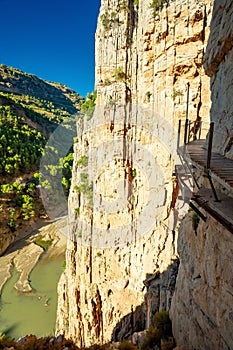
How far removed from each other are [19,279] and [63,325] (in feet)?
27.4

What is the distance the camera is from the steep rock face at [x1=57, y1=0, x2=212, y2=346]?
9016 millimetres

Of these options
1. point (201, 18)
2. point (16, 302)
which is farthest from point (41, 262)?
point (201, 18)

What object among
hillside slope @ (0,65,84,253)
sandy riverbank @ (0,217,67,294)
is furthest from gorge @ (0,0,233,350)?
hillside slope @ (0,65,84,253)

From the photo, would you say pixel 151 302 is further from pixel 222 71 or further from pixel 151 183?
pixel 222 71

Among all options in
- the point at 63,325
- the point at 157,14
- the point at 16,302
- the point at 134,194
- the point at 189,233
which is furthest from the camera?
the point at 16,302

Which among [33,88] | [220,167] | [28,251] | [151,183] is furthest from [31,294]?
[33,88]

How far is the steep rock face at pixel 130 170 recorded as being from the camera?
9016 millimetres

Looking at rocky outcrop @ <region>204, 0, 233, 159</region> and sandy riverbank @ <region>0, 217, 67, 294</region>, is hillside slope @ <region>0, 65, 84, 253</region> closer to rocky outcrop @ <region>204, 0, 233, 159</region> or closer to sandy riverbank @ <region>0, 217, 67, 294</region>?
sandy riverbank @ <region>0, 217, 67, 294</region>

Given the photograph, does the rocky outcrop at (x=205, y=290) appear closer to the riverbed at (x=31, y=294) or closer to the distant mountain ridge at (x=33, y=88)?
the riverbed at (x=31, y=294)

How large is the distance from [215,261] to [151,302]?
25.1ft

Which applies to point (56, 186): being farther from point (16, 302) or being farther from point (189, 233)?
point (189, 233)

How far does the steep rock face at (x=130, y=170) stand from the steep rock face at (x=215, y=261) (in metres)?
4.59

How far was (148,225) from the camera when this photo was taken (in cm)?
1096

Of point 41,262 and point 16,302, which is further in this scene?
point 41,262
